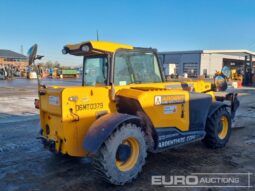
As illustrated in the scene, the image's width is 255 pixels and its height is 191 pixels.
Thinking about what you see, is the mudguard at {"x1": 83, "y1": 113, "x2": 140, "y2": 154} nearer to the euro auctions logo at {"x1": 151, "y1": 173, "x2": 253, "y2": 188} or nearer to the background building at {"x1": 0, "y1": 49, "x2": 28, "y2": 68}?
the euro auctions logo at {"x1": 151, "y1": 173, "x2": 253, "y2": 188}

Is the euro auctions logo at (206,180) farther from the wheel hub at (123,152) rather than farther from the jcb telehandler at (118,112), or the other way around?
the wheel hub at (123,152)

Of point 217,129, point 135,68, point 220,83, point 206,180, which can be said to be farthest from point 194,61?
point 206,180

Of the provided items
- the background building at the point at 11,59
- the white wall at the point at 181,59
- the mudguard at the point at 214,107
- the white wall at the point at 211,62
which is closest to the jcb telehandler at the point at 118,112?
the mudguard at the point at 214,107

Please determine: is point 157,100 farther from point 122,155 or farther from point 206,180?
point 206,180

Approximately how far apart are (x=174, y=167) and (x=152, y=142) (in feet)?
2.45

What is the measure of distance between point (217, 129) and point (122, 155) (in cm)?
259

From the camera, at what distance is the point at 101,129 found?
3846 millimetres

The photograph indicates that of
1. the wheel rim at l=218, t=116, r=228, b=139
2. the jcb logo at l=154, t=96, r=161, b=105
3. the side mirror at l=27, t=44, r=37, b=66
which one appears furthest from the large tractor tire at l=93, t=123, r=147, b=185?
the wheel rim at l=218, t=116, r=228, b=139

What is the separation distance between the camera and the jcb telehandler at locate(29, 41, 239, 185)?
3.94 metres

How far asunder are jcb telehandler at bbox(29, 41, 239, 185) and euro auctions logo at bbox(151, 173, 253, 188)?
0.44 m

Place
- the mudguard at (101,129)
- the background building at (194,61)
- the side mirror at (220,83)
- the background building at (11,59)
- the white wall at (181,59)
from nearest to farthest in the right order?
the mudguard at (101,129)
the side mirror at (220,83)
the background building at (194,61)
the white wall at (181,59)
the background building at (11,59)

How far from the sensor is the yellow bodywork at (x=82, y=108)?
402 cm

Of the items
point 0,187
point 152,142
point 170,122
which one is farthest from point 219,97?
point 0,187

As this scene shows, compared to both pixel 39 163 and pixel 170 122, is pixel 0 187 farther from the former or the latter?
pixel 170 122
